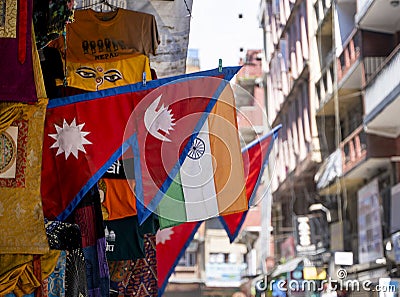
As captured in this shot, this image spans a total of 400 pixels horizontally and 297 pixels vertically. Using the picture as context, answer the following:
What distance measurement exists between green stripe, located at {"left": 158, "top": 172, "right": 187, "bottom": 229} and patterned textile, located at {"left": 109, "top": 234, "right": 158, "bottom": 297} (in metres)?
1.38

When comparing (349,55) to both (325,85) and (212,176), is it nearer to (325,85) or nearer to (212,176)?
(325,85)

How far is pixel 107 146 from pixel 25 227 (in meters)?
1.14

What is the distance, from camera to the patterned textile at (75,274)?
5.14m

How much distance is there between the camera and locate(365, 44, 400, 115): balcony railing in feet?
57.5

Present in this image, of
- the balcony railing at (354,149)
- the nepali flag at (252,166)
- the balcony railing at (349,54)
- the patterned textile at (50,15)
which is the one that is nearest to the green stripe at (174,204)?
the nepali flag at (252,166)

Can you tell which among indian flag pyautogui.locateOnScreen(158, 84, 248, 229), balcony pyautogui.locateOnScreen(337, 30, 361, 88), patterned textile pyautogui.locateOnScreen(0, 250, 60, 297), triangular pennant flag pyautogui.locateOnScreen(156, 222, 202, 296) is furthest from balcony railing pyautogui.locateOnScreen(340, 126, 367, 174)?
patterned textile pyautogui.locateOnScreen(0, 250, 60, 297)

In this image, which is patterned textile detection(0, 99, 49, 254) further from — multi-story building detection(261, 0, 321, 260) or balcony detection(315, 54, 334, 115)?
multi-story building detection(261, 0, 321, 260)

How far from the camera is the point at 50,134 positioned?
5570mm

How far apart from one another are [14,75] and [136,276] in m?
3.25

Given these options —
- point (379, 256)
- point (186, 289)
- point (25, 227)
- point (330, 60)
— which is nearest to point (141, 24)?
point (25, 227)

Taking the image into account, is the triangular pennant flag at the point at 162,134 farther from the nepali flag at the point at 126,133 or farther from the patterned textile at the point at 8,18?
the patterned textile at the point at 8,18

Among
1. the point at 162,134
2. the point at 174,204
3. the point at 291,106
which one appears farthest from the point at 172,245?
the point at 291,106

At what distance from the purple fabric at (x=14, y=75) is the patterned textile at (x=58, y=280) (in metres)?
0.99

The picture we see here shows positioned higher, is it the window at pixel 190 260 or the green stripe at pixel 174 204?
the window at pixel 190 260
